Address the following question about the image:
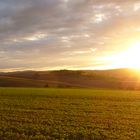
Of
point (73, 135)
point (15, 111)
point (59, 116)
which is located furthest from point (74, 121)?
point (15, 111)

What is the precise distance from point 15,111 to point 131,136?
1228cm

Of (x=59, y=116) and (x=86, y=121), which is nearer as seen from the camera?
(x=86, y=121)

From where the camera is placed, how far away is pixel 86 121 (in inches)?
921

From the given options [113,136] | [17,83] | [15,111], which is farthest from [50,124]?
[17,83]

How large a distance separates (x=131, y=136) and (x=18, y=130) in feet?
20.9

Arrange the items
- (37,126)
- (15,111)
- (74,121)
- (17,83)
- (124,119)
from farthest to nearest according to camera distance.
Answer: (17,83) → (15,111) → (124,119) → (74,121) → (37,126)

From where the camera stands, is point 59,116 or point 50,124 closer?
point 50,124

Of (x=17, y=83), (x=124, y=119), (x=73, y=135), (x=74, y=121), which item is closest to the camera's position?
(x=73, y=135)

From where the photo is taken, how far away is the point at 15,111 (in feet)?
92.0

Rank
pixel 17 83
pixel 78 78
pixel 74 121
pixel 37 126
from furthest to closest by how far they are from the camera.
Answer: pixel 78 78
pixel 17 83
pixel 74 121
pixel 37 126

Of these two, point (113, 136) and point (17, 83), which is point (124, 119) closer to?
point (113, 136)

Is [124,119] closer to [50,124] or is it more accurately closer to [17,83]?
[50,124]

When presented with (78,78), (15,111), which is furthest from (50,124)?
(78,78)

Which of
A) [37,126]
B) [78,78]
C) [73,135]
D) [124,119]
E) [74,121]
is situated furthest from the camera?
[78,78]
